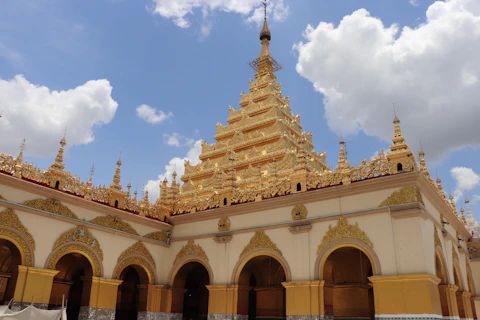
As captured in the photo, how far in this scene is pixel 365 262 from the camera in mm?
14359

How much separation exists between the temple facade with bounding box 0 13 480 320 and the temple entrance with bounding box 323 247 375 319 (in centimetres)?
4

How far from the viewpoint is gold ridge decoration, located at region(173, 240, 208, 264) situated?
14023 millimetres

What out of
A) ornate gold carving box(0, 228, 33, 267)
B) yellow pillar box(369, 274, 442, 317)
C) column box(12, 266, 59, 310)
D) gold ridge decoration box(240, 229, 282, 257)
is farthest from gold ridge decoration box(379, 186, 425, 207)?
ornate gold carving box(0, 228, 33, 267)

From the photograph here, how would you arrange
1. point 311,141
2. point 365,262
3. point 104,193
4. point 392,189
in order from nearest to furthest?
point 392,189 < point 104,193 < point 365,262 < point 311,141

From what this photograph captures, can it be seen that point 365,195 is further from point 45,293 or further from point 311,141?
point 311,141

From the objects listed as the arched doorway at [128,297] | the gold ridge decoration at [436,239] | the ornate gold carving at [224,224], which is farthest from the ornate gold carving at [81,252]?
the gold ridge decoration at [436,239]

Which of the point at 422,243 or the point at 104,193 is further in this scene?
the point at 104,193

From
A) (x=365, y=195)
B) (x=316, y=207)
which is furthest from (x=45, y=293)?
(x=365, y=195)

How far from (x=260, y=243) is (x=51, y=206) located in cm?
641

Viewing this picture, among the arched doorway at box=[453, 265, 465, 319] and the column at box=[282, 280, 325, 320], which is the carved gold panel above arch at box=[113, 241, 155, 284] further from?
the arched doorway at box=[453, 265, 465, 319]

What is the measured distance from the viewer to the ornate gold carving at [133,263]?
43.3 ft

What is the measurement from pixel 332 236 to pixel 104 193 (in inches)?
296

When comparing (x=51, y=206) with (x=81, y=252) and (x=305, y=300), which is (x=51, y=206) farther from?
(x=305, y=300)

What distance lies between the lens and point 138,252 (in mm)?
13945
